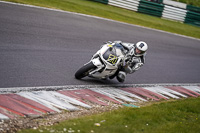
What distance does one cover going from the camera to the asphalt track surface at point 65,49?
24.1 ft

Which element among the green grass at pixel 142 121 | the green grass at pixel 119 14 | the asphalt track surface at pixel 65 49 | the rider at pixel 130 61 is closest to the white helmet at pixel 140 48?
the rider at pixel 130 61

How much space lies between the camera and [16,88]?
19.7 ft

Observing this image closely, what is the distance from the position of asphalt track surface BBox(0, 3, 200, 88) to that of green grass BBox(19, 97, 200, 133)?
1.81 meters

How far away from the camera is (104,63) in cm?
756

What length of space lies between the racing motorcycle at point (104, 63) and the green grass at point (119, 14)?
7305mm

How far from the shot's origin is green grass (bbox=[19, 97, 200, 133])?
15.6ft

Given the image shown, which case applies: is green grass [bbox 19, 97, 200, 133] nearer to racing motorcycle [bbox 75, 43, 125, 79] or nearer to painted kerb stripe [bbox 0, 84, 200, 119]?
painted kerb stripe [bbox 0, 84, 200, 119]

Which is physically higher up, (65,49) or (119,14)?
(119,14)

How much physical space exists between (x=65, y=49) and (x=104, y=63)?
8.10 feet

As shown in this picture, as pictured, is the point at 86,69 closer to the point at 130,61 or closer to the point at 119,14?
the point at 130,61

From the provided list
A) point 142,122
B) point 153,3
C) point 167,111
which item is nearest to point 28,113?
point 142,122

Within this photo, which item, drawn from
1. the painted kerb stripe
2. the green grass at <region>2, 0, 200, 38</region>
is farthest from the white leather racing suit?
the green grass at <region>2, 0, 200, 38</region>

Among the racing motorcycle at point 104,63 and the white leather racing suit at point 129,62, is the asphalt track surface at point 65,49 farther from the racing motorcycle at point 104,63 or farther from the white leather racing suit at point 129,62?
the white leather racing suit at point 129,62

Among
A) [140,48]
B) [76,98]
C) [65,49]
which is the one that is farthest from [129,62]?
[65,49]
